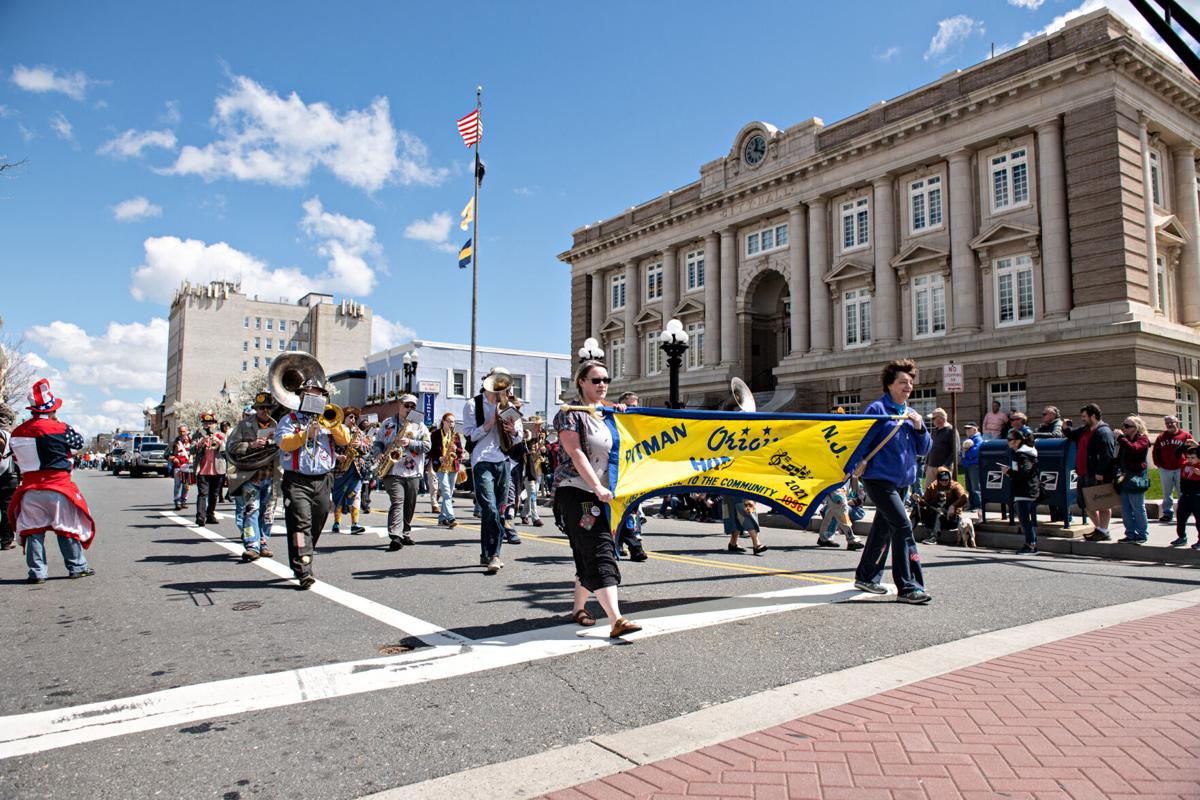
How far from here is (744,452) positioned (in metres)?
7.00

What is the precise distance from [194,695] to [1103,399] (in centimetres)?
2684

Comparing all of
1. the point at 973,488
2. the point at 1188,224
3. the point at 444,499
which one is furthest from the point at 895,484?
the point at 1188,224

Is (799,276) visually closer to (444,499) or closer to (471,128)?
(471,128)

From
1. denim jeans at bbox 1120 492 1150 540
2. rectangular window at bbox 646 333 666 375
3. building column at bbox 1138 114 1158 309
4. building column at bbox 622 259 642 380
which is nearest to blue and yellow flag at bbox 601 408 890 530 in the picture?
denim jeans at bbox 1120 492 1150 540

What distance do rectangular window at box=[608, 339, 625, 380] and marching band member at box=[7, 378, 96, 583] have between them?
36643 millimetres

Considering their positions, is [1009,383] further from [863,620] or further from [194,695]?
[194,695]

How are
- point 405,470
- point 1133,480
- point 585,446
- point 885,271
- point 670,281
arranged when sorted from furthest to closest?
1. point 670,281
2. point 885,271
3. point 405,470
4. point 1133,480
5. point 585,446

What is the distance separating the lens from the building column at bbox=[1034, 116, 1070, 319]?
2536cm

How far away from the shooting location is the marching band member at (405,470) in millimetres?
10597

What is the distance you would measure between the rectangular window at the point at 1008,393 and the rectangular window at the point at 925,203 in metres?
6.55

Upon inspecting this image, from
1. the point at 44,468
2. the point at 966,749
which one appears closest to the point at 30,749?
the point at 966,749

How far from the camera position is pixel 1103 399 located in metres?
24.1

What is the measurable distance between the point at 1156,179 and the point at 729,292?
17.3m

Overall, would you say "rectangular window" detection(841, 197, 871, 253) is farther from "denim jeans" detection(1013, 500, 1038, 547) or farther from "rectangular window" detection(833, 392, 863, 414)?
"denim jeans" detection(1013, 500, 1038, 547)
